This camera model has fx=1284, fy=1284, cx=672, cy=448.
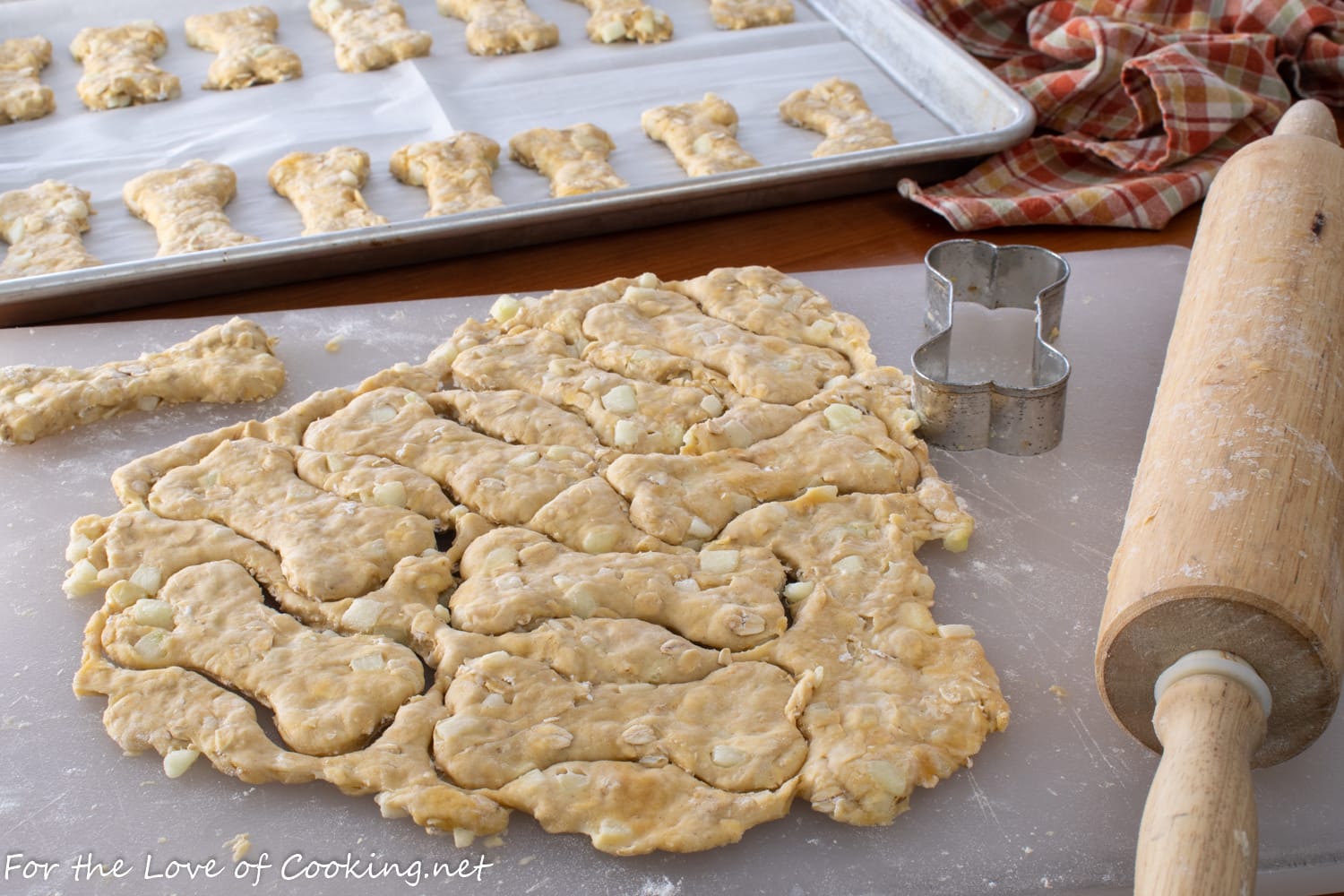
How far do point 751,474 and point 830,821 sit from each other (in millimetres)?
405

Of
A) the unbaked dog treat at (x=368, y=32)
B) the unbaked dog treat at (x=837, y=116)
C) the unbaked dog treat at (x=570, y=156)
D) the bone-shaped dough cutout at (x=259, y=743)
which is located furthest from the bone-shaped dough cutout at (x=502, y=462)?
the unbaked dog treat at (x=368, y=32)

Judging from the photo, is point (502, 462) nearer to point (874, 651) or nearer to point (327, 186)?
point (874, 651)

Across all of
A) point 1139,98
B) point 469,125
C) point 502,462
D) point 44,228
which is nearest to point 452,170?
point 469,125

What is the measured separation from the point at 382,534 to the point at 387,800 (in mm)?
311

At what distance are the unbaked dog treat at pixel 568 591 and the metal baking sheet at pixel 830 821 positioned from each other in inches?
1.0

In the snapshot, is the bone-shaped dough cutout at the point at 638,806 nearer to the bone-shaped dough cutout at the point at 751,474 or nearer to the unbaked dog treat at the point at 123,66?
the bone-shaped dough cutout at the point at 751,474

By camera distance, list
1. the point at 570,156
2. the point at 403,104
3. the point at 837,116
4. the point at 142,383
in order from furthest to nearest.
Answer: the point at 403,104
the point at 837,116
the point at 570,156
the point at 142,383

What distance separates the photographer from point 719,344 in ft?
4.95

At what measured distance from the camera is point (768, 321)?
156 cm

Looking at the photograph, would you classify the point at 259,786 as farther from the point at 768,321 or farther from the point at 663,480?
the point at 768,321

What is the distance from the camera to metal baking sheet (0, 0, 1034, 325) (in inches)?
70.7

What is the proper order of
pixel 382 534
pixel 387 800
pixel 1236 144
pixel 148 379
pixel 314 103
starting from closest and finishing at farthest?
1. pixel 387 800
2. pixel 382 534
3. pixel 148 379
4. pixel 1236 144
5. pixel 314 103

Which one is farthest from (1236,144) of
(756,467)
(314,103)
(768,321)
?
(314,103)

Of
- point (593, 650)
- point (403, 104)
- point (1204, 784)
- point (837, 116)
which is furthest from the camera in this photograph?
point (403, 104)
